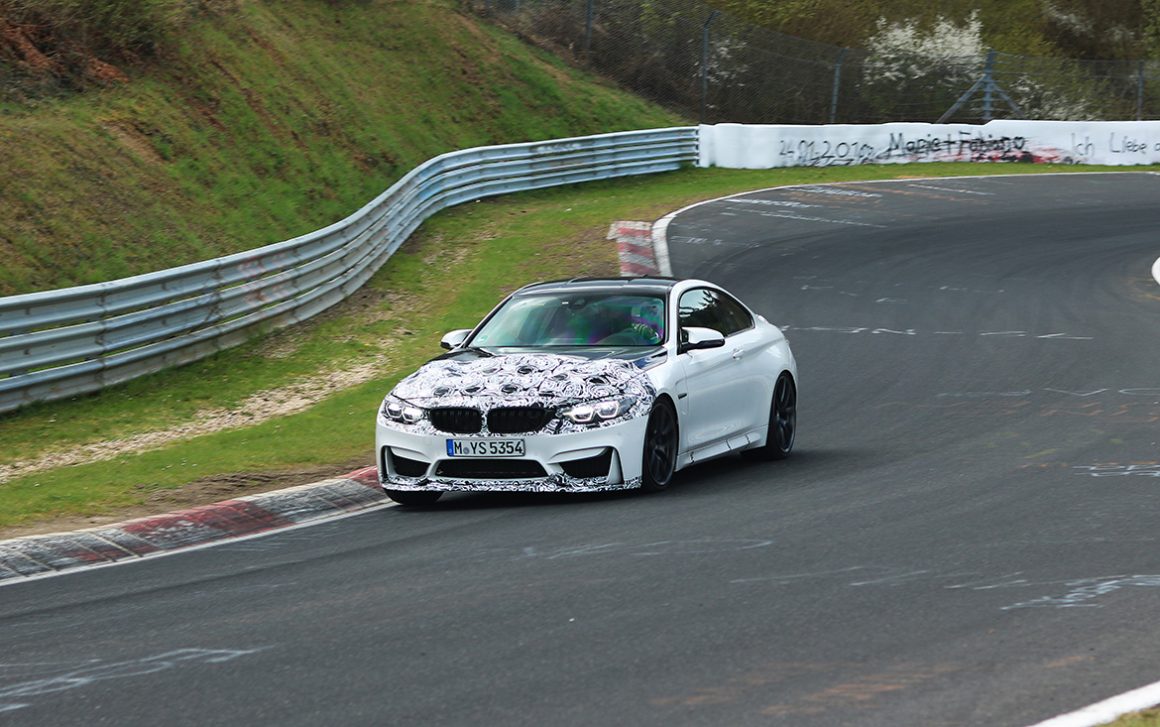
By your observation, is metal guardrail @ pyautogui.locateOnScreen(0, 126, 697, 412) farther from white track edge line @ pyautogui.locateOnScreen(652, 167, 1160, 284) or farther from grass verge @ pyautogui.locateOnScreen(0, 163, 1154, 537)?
white track edge line @ pyautogui.locateOnScreen(652, 167, 1160, 284)

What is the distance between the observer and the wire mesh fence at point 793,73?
43.8 metres

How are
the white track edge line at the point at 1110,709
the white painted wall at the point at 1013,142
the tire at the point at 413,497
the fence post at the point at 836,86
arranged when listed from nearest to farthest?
the white track edge line at the point at 1110,709 → the tire at the point at 413,497 → the white painted wall at the point at 1013,142 → the fence post at the point at 836,86

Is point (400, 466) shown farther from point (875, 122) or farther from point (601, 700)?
point (875, 122)

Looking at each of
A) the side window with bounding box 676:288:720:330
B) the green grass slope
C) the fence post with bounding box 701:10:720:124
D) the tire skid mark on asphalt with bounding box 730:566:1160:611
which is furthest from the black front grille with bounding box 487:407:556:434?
the fence post with bounding box 701:10:720:124

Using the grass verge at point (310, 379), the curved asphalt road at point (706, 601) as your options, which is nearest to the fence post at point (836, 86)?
the grass verge at point (310, 379)

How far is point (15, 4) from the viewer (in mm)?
25031

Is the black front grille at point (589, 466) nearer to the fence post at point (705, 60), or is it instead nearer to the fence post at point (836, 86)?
the fence post at point (705, 60)

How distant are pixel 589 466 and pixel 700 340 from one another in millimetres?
1436

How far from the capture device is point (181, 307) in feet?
57.0

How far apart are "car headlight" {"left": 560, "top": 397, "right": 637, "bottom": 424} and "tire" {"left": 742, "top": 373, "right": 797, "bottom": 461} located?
2.31 meters

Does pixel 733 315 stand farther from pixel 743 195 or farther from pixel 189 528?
pixel 743 195

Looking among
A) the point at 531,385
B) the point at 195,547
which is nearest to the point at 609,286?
the point at 531,385

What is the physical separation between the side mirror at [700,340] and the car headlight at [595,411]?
1.07 m

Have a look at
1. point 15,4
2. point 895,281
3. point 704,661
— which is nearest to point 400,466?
point 704,661
